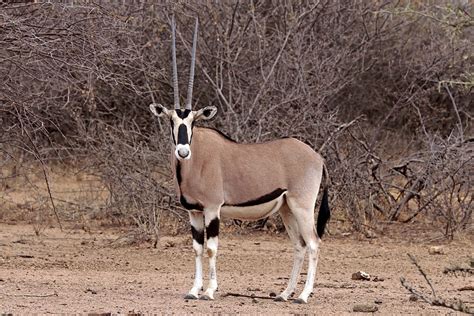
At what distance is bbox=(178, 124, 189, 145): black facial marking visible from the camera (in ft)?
31.1

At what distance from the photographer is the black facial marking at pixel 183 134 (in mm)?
9477

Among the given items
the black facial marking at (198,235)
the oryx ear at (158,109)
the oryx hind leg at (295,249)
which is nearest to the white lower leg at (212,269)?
the black facial marking at (198,235)

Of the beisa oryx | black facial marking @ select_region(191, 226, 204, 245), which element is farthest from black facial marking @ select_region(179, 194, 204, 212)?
black facial marking @ select_region(191, 226, 204, 245)

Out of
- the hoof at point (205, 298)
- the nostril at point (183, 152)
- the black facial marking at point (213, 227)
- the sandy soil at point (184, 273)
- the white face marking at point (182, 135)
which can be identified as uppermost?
→ the white face marking at point (182, 135)

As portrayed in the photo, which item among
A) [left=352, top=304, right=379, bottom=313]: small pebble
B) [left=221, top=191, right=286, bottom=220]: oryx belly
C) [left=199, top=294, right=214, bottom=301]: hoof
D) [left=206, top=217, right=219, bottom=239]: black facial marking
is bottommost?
[left=199, top=294, right=214, bottom=301]: hoof

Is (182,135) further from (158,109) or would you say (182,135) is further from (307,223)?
(307,223)

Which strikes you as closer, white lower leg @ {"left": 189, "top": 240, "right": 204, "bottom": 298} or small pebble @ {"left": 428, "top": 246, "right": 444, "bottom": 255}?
white lower leg @ {"left": 189, "top": 240, "right": 204, "bottom": 298}

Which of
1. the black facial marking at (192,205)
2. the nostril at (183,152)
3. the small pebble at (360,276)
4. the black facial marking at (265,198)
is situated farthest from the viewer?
the small pebble at (360,276)

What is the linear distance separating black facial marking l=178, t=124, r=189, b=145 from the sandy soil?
132cm

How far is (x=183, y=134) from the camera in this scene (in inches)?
375

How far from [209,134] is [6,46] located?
1.92 meters

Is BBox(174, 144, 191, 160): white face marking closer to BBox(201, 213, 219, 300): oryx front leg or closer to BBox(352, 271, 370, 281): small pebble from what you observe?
BBox(201, 213, 219, 300): oryx front leg

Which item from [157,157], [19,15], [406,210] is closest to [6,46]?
[19,15]

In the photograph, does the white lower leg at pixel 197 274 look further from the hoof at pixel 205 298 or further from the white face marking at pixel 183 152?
the white face marking at pixel 183 152
